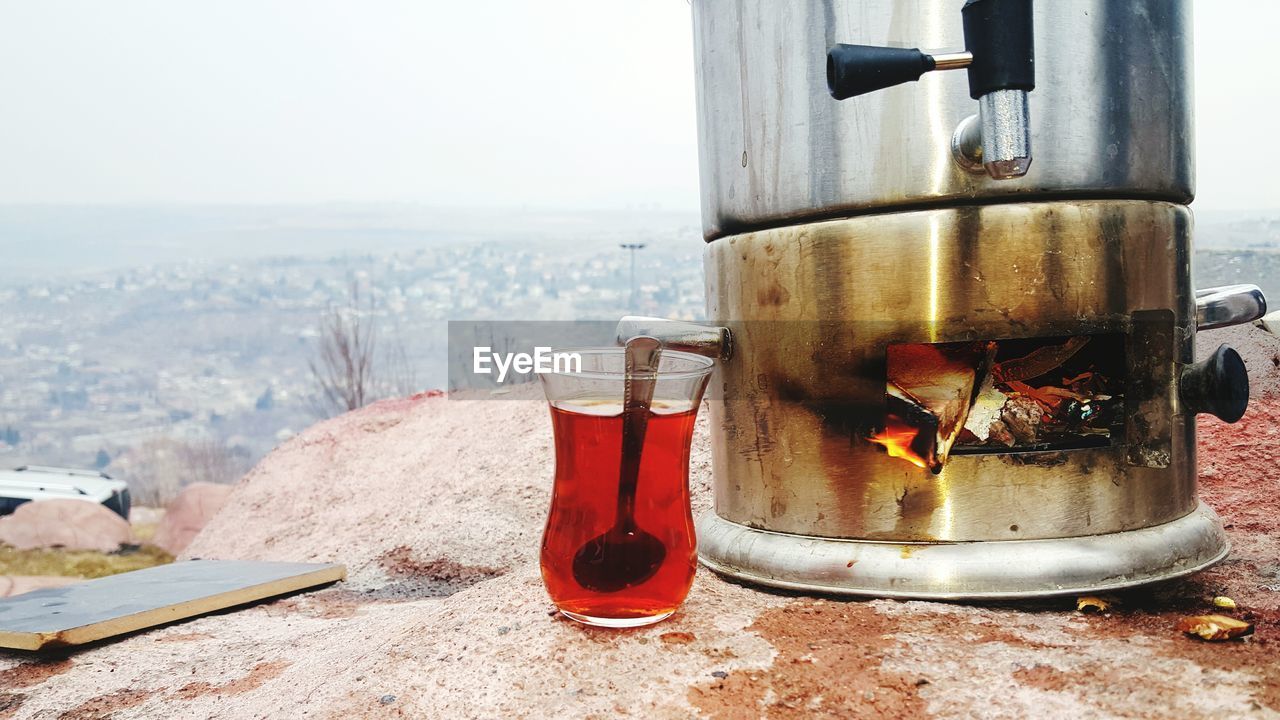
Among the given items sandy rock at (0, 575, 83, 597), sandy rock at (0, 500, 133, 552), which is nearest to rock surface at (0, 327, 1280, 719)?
sandy rock at (0, 575, 83, 597)

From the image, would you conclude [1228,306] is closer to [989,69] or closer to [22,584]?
[989,69]

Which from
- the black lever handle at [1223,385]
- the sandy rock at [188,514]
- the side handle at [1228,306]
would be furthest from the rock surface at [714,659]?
the sandy rock at [188,514]

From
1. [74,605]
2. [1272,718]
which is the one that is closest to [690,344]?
[1272,718]

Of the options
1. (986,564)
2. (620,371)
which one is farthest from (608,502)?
(986,564)

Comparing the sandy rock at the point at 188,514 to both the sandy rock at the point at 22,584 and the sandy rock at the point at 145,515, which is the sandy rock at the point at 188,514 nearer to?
the sandy rock at the point at 145,515

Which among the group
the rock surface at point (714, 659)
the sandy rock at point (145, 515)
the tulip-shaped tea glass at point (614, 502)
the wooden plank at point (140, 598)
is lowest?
the sandy rock at point (145, 515)
